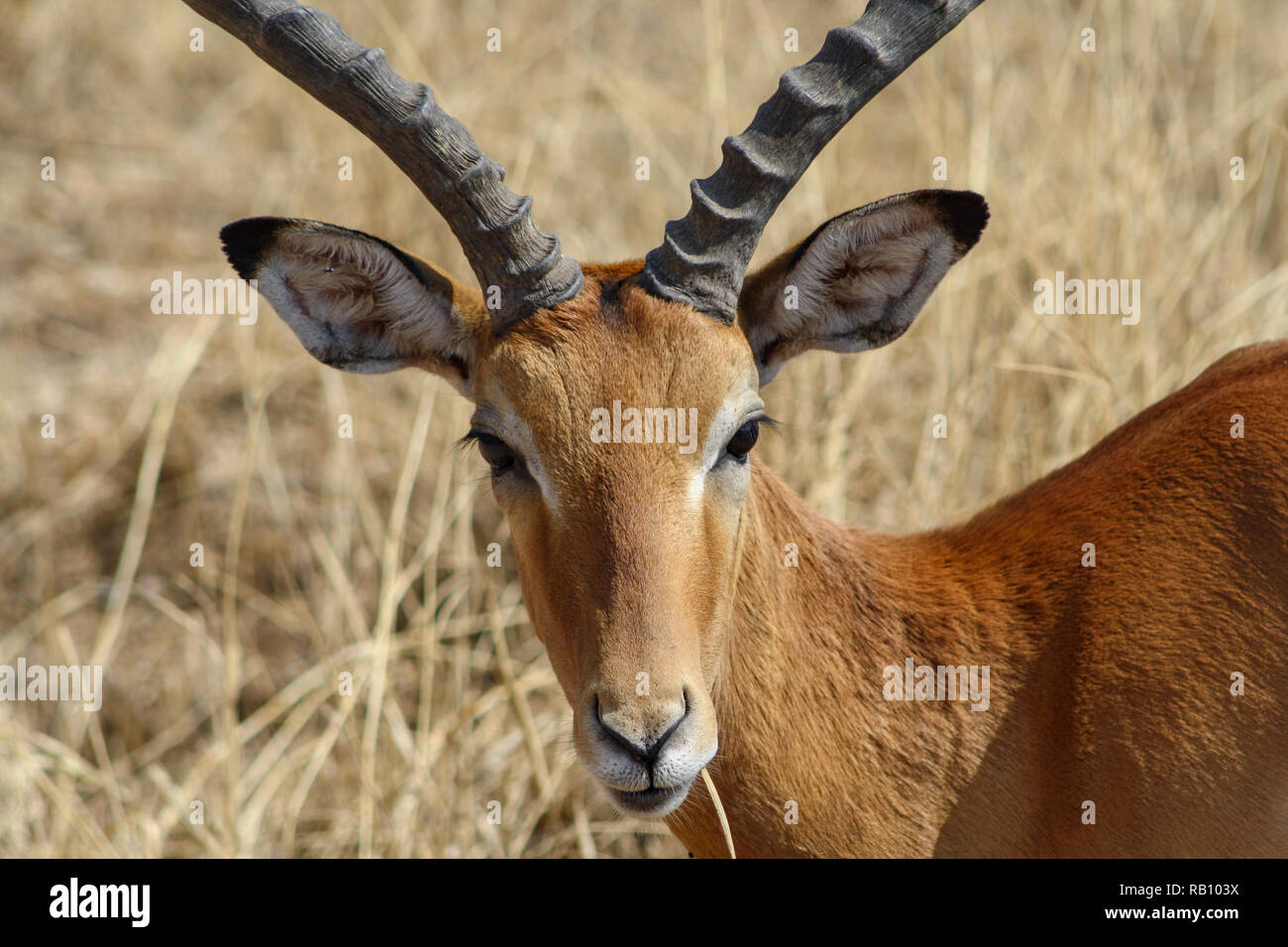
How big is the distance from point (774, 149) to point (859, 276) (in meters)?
0.56

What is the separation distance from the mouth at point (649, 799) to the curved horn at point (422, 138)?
1392mm

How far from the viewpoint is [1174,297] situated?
695 centimetres

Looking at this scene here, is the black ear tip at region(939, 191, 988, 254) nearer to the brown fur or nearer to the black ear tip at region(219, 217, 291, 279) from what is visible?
the brown fur

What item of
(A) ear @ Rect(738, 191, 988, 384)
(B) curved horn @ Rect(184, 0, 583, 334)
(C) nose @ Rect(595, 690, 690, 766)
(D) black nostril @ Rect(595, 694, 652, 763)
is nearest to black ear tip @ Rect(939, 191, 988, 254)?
(A) ear @ Rect(738, 191, 988, 384)

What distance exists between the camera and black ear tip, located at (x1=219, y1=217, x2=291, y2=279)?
3797 mm

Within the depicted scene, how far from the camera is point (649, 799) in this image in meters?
3.34

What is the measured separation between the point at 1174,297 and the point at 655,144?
2.92 meters

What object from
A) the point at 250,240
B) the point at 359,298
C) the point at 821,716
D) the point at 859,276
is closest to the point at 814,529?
the point at 821,716

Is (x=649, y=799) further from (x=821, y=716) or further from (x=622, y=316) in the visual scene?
(x=622, y=316)

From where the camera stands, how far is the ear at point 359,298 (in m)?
3.94

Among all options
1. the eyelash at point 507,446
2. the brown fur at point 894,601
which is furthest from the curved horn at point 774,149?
the eyelash at point 507,446

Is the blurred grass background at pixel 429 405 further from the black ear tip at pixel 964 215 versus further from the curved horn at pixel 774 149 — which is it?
the curved horn at pixel 774 149
